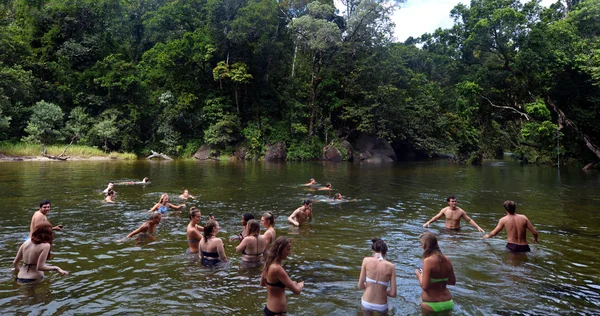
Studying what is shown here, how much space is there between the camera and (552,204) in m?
17.1

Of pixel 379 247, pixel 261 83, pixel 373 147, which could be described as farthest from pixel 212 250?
pixel 261 83

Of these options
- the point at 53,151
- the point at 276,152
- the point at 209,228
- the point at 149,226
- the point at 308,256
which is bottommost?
the point at 308,256

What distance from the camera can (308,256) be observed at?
9.65 m

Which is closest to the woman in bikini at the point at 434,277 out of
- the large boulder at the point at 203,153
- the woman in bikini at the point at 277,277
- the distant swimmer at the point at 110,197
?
the woman in bikini at the point at 277,277

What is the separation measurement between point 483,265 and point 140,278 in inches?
304

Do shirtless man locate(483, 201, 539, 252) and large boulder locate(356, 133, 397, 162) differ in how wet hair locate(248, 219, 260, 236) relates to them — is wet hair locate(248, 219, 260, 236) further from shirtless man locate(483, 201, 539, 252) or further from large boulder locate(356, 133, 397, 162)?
large boulder locate(356, 133, 397, 162)

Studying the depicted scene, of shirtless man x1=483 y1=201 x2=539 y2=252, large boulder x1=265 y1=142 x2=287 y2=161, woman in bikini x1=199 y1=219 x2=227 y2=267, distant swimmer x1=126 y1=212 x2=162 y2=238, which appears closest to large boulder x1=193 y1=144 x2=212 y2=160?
large boulder x1=265 y1=142 x2=287 y2=161

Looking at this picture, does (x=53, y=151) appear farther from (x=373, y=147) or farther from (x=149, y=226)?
(x=373, y=147)

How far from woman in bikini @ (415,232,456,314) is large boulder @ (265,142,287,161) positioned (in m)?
42.4

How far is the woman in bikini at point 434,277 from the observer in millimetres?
5824

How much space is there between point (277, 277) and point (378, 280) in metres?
1.55

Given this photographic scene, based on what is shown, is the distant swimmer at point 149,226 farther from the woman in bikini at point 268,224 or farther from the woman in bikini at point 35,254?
the woman in bikini at point 268,224

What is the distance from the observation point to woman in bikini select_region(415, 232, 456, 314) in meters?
5.82

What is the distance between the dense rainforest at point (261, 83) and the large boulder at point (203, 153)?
881 mm
